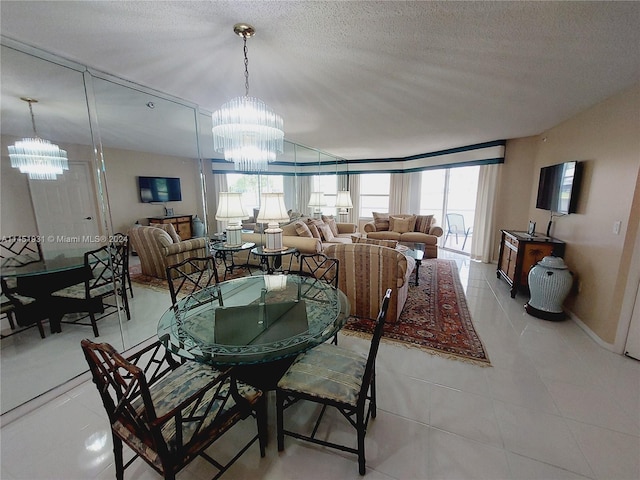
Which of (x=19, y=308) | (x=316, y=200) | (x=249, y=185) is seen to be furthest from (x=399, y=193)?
(x=19, y=308)

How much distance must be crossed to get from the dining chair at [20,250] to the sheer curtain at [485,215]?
262 inches

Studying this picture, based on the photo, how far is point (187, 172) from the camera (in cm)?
379

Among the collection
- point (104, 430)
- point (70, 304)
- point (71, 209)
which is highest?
point (71, 209)

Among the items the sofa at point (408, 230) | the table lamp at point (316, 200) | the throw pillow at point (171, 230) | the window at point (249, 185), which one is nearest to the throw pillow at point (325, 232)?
the table lamp at point (316, 200)

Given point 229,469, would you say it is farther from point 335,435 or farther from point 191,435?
point 335,435

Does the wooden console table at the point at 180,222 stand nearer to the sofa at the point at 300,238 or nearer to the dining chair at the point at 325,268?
the sofa at the point at 300,238

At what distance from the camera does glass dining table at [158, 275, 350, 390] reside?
138 centimetres

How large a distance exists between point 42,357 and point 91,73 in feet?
7.98

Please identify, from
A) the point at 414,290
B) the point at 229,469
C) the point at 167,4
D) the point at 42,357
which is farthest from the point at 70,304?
the point at 414,290

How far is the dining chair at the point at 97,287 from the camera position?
254 cm

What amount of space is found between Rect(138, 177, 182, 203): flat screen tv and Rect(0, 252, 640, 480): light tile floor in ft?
7.54

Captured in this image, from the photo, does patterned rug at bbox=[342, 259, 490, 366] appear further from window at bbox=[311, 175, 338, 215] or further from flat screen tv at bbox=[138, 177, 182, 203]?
window at bbox=[311, 175, 338, 215]

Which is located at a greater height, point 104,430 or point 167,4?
point 167,4

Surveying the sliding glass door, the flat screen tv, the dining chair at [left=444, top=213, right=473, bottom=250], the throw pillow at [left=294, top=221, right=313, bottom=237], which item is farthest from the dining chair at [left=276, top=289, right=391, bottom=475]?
the dining chair at [left=444, top=213, right=473, bottom=250]
